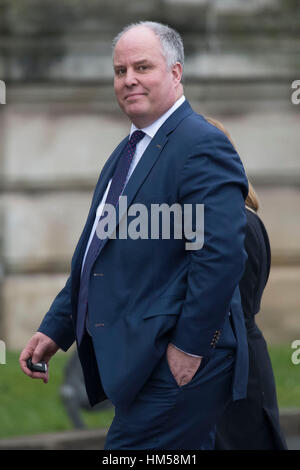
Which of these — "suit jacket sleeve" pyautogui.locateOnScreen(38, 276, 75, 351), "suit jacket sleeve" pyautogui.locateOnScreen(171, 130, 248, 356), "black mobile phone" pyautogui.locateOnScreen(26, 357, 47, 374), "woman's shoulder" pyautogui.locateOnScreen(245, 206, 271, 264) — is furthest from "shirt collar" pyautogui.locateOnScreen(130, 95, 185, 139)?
"black mobile phone" pyautogui.locateOnScreen(26, 357, 47, 374)

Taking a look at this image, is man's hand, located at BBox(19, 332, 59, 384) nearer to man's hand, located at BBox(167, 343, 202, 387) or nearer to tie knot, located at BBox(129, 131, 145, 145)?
man's hand, located at BBox(167, 343, 202, 387)

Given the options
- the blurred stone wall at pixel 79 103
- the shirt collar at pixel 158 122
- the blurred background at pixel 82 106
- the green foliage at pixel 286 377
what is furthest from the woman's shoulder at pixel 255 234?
the blurred stone wall at pixel 79 103

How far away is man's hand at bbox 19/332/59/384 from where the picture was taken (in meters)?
3.42

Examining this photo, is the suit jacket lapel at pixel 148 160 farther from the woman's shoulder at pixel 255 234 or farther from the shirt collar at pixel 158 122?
the woman's shoulder at pixel 255 234

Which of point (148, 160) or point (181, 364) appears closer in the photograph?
point (181, 364)

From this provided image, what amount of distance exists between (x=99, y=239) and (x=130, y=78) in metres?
0.59

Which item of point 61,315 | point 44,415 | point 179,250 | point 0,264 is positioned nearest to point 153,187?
point 179,250

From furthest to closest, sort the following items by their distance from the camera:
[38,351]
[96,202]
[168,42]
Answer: [38,351], [96,202], [168,42]

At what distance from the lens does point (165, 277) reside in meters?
2.94

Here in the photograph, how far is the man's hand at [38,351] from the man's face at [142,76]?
990 millimetres

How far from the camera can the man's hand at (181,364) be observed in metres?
2.87

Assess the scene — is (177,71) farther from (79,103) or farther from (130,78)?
(79,103)

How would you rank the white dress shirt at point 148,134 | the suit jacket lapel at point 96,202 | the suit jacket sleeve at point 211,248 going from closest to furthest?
the suit jacket sleeve at point 211,248 → the white dress shirt at point 148,134 → the suit jacket lapel at point 96,202

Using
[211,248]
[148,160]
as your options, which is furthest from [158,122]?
[211,248]
